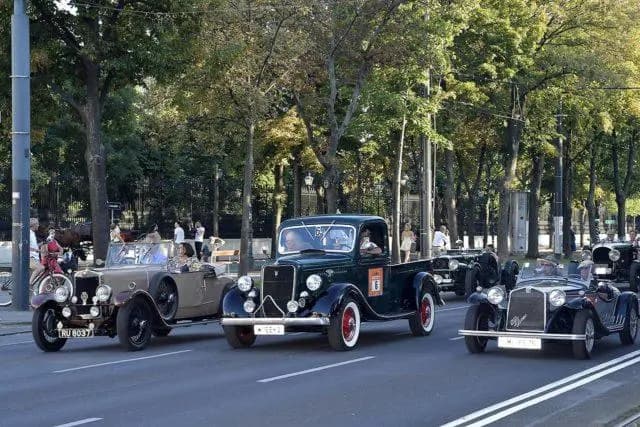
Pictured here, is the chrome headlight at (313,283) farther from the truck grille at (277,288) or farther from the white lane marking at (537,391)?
the white lane marking at (537,391)

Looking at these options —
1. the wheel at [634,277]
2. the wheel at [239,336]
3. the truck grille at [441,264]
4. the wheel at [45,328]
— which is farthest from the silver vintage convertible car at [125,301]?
the wheel at [634,277]

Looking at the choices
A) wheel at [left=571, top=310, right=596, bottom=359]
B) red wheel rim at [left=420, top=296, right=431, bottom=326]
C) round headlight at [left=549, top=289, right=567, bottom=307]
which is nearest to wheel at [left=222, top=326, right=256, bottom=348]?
red wheel rim at [left=420, top=296, right=431, bottom=326]

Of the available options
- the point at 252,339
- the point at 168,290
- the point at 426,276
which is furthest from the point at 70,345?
the point at 426,276

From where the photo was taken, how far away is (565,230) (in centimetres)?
5838

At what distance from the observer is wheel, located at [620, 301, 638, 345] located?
17062 millimetres

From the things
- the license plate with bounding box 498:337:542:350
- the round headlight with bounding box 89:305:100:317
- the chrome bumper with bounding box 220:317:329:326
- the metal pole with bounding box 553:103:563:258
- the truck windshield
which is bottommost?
the license plate with bounding box 498:337:542:350

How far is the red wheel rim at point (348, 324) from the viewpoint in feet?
54.7

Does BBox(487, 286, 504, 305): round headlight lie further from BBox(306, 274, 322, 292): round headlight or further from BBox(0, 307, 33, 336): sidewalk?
BBox(0, 307, 33, 336): sidewalk

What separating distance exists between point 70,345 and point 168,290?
202cm

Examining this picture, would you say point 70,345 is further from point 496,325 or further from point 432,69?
point 432,69

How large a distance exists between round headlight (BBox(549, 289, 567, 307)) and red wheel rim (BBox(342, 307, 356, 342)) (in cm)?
322

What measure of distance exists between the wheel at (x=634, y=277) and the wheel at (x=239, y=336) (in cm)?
1614

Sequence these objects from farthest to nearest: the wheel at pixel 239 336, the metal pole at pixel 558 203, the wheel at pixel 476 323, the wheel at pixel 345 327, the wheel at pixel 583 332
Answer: the metal pole at pixel 558 203 < the wheel at pixel 239 336 < the wheel at pixel 345 327 < the wheel at pixel 476 323 < the wheel at pixel 583 332

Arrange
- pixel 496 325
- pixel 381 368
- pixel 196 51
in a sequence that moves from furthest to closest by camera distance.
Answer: pixel 196 51 < pixel 496 325 < pixel 381 368
